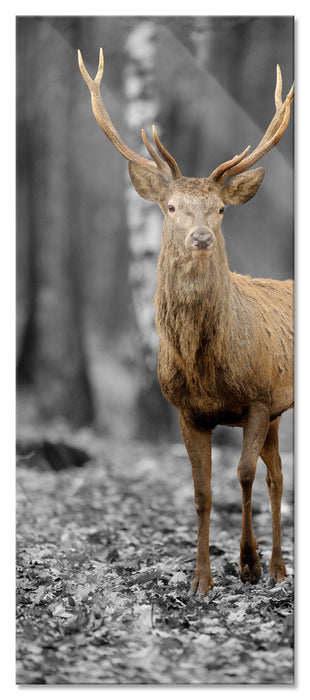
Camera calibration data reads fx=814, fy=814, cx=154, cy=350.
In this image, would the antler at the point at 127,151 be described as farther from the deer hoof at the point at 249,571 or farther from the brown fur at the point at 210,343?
the deer hoof at the point at 249,571

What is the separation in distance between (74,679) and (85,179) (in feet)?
13.3

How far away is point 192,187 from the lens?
3.85 meters

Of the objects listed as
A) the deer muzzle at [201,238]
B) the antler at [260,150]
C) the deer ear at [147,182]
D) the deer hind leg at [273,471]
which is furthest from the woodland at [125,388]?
the deer muzzle at [201,238]

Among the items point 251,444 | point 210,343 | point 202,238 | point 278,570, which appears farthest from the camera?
point 278,570

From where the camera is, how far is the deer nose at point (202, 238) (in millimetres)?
3586

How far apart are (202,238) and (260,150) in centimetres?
81

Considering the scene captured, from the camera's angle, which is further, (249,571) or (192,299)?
(249,571)

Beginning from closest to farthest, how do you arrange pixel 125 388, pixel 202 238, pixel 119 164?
pixel 202 238 → pixel 119 164 → pixel 125 388

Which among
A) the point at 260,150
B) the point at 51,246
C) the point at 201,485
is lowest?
the point at 201,485

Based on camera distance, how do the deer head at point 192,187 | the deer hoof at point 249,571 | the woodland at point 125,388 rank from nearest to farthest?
the deer head at point 192,187 < the woodland at point 125,388 < the deer hoof at point 249,571

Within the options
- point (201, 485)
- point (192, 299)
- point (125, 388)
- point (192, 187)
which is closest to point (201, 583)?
point (201, 485)

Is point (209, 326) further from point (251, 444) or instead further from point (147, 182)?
point (147, 182)
